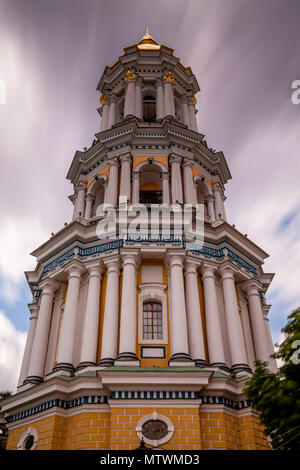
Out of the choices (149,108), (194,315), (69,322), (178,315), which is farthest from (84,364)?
(149,108)

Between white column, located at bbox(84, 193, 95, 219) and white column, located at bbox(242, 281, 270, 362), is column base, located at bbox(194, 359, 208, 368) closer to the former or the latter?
white column, located at bbox(242, 281, 270, 362)

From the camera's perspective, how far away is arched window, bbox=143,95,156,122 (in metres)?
29.6

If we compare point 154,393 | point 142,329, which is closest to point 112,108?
point 142,329

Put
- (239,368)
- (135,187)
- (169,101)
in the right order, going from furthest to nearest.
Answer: (169,101)
(135,187)
(239,368)

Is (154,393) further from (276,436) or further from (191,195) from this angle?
(191,195)

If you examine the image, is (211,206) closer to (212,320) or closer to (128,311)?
(212,320)

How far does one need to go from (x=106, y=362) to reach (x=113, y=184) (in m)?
9.63

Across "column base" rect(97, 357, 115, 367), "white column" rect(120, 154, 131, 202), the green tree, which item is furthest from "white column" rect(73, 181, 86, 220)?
the green tree

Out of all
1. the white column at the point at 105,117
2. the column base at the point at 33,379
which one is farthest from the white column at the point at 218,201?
the column base at the point at 33,379

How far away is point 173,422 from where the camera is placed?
48.8 ft

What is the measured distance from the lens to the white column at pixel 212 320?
17672mm

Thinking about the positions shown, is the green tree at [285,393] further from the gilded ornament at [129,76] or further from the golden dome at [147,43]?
the golden dome at [147,43]

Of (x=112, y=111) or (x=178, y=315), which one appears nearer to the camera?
(x=178, y=315)

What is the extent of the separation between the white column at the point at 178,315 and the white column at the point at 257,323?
463cm
